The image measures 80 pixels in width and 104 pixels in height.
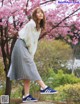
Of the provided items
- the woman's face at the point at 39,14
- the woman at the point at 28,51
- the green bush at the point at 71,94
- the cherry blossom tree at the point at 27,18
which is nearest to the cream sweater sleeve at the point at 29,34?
the woman at the point at 28,51

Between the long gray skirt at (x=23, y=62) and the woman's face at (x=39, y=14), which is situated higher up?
the woman's face at (x=39, y=14)

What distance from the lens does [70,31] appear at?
29.1 feet

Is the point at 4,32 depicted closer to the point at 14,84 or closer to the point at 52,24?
the point at 52,24

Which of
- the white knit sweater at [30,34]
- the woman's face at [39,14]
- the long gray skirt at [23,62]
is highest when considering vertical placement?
the woman's face at [39,14]

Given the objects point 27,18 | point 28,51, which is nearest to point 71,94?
point 27,18

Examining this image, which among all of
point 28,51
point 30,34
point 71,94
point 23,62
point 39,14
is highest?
point 39,14

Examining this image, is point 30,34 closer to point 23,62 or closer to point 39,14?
point 39,14

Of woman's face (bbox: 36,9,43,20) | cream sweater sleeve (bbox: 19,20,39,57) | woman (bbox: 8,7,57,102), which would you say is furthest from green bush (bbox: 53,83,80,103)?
woman's face (bbox: 36,9,43,20)

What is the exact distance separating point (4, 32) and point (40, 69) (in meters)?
6.58

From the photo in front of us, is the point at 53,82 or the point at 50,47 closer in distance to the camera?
the point at 53,82

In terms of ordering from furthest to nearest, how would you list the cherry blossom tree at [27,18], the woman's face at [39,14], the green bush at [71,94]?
the green bush at [71,94], the cherry blossom tree at [27,18], the woman's face at [39,14]

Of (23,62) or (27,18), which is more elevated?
(27,18)

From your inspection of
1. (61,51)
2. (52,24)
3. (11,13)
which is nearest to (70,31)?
(52,24)

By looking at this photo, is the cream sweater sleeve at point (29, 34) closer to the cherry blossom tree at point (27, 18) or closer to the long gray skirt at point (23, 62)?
the long gray skirt at point (23, 62)
